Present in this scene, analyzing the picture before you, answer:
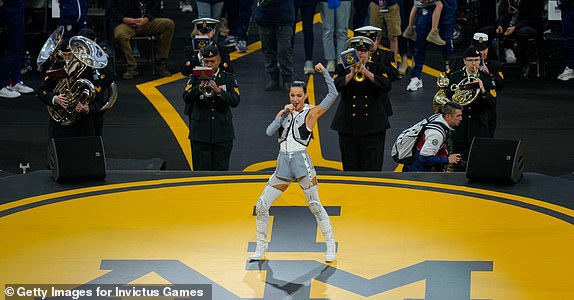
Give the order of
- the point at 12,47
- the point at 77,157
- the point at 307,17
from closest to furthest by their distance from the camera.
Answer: the point at 77,157
the point at 12,47
the point at 307,17

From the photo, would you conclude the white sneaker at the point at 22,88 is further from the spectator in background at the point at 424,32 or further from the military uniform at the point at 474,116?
the military uniform at the point at 474,116

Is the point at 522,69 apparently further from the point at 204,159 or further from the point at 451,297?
the point at 451,297

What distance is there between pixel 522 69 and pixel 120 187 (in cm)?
835

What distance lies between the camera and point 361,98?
1223 cm

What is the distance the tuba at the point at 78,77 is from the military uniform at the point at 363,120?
2345mm

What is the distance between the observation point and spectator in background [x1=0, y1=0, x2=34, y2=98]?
1600 cm

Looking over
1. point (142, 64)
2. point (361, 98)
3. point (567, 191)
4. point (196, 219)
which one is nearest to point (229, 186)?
point (196, 219)

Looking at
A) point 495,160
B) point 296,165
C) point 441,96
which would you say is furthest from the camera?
point 441,96

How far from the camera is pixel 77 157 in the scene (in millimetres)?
10953

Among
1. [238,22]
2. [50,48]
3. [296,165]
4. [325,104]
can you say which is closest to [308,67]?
[238,22]

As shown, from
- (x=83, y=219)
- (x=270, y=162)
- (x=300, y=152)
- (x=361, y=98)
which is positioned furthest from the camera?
(x=270, y=162)

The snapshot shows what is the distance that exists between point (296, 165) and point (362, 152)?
3337mm

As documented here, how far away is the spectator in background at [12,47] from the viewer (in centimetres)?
1600

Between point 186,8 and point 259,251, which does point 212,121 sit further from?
point 186,8
